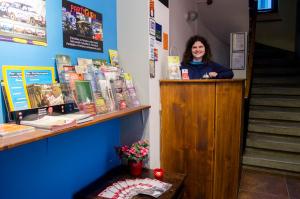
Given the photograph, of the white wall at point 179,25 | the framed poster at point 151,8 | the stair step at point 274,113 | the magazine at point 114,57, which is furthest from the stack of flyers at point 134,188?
the stair step at point 274,113

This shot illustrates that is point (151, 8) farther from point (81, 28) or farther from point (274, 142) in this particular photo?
point (274, 142)

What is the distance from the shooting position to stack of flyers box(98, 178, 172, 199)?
1548 millimetres

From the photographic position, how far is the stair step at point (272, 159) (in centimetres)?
311

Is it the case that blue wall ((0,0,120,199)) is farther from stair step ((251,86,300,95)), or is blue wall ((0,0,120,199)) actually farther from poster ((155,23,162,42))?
stair step ((251,86,300,95))

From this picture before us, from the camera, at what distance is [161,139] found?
2.25 metres

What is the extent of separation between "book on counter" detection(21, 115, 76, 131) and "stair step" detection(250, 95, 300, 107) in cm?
345

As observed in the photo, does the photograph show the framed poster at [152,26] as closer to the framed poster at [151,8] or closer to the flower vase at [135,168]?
the framed poster at [151,8]

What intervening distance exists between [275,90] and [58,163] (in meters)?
3.65

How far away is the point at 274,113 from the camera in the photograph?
362cm

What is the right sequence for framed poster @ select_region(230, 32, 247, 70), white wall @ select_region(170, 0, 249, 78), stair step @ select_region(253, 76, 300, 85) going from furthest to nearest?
1. stair step @ select_region(253, 76, 300, 85)
2. framed poster @ select_region(230, 32, 247, 70)
3. white wall @ select_region(170, 0, 249, 78)

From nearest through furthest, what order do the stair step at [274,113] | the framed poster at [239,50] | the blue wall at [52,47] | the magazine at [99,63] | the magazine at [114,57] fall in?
the blue wall at [52,47] < the magazine at [99,63] < the magazine at [114,57] < the stair step at [274,113] < the framed poster at [239,50]

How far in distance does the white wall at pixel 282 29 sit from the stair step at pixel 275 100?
2.19 meters

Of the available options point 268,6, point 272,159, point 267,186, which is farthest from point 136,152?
point 268,6

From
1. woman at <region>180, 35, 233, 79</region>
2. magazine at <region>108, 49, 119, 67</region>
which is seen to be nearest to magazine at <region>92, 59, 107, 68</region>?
magazine at <region>108, 49, 119, 67</region>
